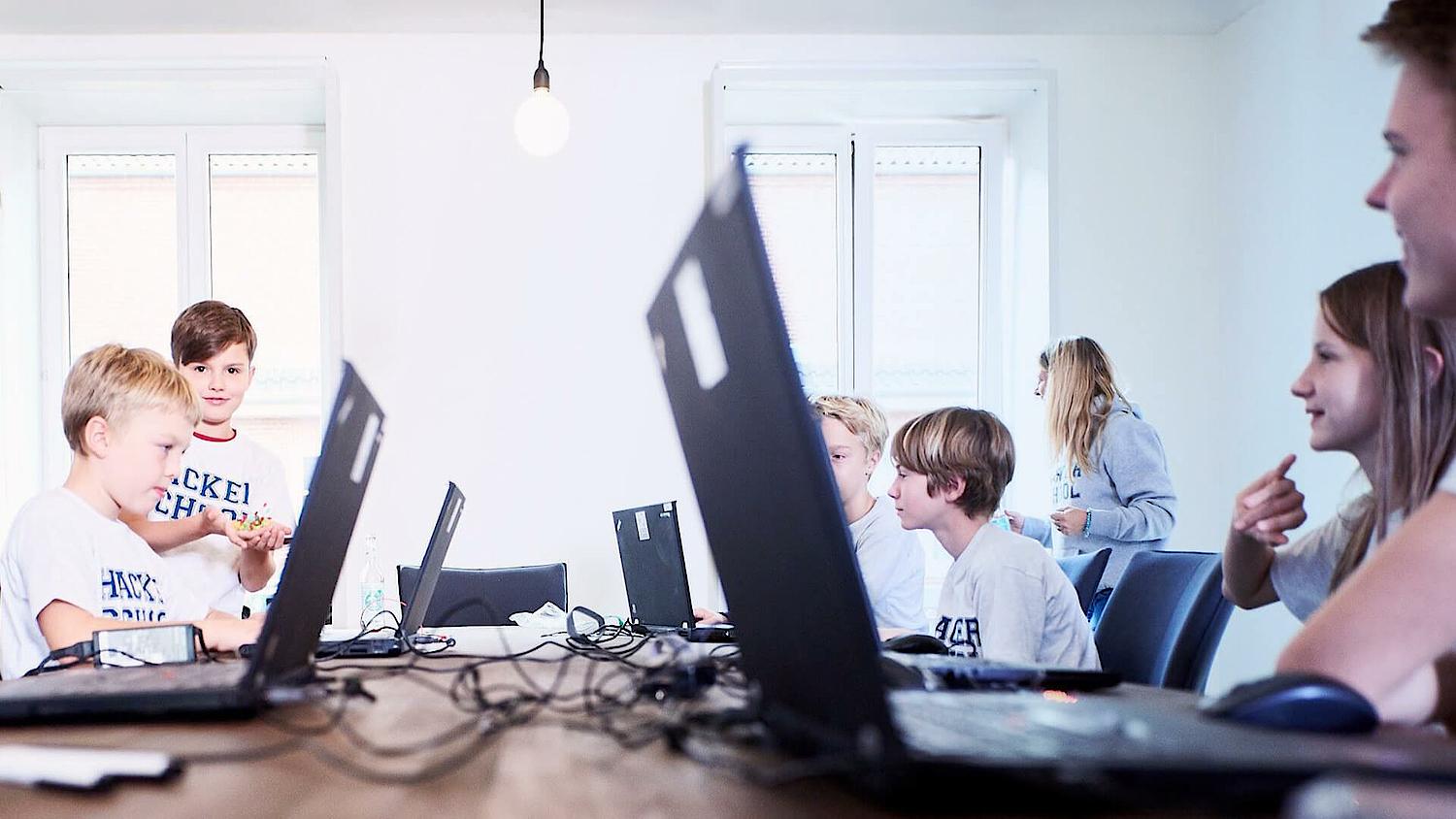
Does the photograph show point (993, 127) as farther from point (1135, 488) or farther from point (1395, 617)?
point (1395, 617)

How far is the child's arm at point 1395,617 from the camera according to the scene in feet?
2.86

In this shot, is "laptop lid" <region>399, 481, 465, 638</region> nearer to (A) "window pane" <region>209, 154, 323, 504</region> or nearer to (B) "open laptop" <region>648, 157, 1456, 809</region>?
(B) "open laptop" <region>648, 157, 1456, 809</region>

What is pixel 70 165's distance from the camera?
541cm

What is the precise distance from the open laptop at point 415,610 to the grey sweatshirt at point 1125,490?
2107 millimetres

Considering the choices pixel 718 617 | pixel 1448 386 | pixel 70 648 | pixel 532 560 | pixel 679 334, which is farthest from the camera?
pixel 532 560

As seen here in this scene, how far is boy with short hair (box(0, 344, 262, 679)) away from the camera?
1869mm

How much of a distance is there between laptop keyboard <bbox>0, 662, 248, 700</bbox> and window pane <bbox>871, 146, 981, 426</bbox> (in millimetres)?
4122

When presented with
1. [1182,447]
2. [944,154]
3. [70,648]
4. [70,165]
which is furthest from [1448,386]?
[70,165]

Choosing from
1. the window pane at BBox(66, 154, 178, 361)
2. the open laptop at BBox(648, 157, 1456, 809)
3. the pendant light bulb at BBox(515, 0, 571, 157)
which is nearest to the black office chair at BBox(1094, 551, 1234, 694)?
the open laptop at BBox(648, 157, 1456, 809)

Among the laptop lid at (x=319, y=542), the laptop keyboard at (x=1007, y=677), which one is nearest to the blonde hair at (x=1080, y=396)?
the laptop keyboard at (x=1007, y=677)

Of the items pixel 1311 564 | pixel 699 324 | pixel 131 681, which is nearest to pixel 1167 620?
pixel 1311 564

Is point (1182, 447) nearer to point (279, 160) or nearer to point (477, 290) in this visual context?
point (477, 290)

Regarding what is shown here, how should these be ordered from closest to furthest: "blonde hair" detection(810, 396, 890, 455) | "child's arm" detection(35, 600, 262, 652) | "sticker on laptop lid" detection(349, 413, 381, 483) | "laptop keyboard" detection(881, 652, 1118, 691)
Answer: "laptop keyboard" detection(881, 652, 1118, 691), "sticker on laptop lid" detection(349, 413, 381, 483), "child's arm" detection(35, 600, 262, 652), "blonde hair" detection(810, 396, 890, 455)

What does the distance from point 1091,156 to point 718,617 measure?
306cm
